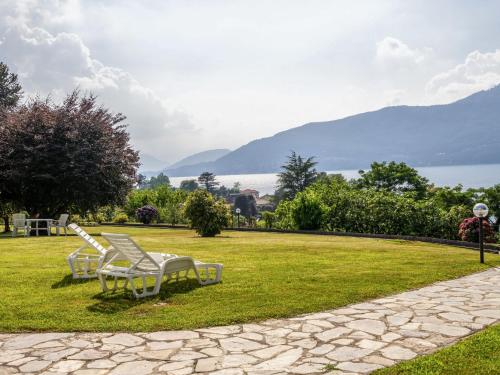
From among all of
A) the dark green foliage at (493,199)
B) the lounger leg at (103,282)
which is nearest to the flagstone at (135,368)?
the lounger leg at (103,282)

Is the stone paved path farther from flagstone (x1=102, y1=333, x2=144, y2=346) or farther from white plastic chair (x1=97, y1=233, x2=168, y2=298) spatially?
white plastic chair (x1=97, y1=233, x2=168, y2=298)

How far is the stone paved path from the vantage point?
4.14 metres

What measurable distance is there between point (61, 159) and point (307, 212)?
38.2 ft

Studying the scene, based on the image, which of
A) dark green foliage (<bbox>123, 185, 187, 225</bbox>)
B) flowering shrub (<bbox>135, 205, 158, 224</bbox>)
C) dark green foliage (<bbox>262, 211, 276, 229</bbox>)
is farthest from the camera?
dark green foliage (<bbox>123, 185, 187, 225</bbox>)

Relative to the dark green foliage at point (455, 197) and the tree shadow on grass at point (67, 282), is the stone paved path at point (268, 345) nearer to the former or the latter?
the tree shadow on grass at point (67, 282)

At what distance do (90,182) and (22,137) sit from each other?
3.50 m

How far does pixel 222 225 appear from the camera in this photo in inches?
778

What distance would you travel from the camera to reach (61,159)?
2061cm

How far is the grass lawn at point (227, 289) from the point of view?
5.67 m

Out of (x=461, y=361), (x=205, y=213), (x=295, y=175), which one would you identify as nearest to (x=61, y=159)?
(x=205, y=213)

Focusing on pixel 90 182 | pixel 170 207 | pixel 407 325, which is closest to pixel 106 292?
pixel 407 325

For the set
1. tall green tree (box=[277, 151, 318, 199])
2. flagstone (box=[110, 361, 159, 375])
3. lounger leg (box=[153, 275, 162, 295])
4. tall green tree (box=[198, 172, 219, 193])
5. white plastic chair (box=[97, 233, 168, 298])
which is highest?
tall green tree (box=[198, 172, 219, 193])

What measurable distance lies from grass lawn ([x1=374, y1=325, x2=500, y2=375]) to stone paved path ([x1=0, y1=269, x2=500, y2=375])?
0.57ft

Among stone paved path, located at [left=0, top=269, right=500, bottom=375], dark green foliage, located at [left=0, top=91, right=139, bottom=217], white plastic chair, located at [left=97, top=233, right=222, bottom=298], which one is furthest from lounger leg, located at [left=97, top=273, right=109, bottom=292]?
dark green foliage, located at [left=0, top=91, right=139, bottom=217]
